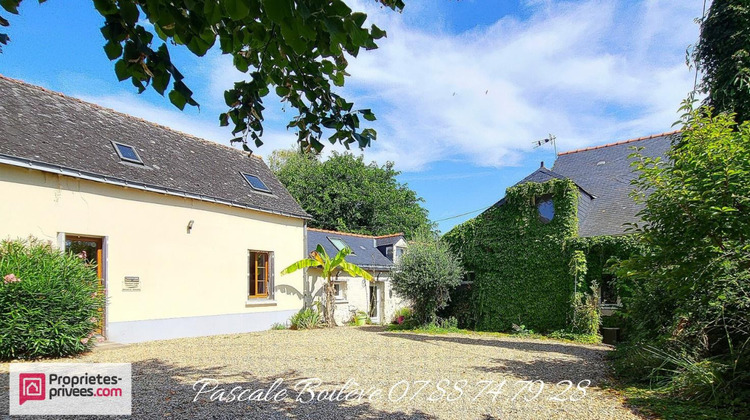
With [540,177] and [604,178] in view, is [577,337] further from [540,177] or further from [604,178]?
[604,178]

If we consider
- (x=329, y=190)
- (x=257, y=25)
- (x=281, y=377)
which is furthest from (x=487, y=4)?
(x=329, y=190)

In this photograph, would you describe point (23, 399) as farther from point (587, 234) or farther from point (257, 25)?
point (587, 234)

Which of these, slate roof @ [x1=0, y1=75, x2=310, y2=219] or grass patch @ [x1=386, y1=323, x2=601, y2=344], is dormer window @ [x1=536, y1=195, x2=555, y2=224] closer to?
grass patch @ [x1=386, y1=323, x2=601, y2=344]

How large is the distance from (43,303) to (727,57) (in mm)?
12805

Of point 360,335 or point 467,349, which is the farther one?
point 360,335

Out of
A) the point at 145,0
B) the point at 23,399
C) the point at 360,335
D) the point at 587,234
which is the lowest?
the point at 360,335

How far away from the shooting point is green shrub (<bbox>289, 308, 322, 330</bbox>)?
13.6m

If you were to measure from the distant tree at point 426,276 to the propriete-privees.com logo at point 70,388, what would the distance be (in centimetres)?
854

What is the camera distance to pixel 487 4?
6.16 meters

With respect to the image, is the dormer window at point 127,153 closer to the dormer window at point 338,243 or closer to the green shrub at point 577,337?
the dormer window at point 338,243

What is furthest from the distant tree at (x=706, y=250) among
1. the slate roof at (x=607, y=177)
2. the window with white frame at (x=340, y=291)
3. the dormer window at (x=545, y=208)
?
the window with white frame at (x=340, y=291)

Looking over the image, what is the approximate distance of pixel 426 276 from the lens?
44.8ft

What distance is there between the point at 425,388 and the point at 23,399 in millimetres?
4643

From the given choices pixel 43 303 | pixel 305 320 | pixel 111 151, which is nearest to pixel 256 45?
pixel 43 303
